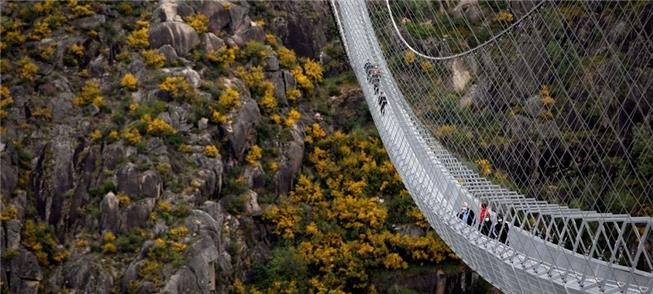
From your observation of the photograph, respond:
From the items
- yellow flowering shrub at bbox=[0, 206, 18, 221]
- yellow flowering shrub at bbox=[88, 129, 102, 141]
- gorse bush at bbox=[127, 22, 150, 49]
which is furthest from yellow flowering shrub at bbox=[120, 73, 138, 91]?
yellow flowering shrub at bbox=[0, 206, 18, 221]

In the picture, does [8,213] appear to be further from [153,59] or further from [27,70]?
[153,59]

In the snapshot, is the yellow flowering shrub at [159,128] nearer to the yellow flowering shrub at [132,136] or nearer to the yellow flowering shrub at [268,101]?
the yellow flowering shrub at [132,136]

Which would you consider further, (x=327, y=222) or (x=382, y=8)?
(x=382, y=8)

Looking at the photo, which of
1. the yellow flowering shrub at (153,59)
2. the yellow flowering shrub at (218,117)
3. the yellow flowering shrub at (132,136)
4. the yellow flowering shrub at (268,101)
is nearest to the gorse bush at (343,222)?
the yellow flowering shrub at (268,101)

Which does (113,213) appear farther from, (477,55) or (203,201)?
(477,55)

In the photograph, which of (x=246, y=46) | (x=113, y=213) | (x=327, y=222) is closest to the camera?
(x=113, y=213)

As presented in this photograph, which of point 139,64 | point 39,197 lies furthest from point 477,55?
point 39,197
